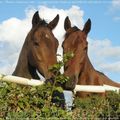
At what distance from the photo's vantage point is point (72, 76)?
8078mm

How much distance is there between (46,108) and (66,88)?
9.33ft

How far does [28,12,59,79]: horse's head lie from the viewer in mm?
7762

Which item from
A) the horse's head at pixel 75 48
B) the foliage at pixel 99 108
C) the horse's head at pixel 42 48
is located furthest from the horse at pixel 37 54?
the foliage at pixel 99 108

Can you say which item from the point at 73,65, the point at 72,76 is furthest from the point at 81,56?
the point at 72,76

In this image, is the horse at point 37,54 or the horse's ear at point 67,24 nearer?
the horse at point 37,54

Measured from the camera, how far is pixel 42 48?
7.95m

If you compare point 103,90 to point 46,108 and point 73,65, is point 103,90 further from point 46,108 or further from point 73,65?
point 46,108

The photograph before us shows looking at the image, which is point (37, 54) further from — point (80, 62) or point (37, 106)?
point (37, 106)

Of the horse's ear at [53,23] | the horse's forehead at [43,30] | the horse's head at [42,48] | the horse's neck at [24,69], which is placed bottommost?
the horse's neck at [24,69]

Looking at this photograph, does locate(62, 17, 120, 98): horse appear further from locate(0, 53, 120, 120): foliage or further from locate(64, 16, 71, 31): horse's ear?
locate(0, 53, 120, 120): foliage

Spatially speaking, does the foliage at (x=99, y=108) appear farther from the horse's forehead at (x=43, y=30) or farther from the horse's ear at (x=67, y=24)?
the horse's ear at (x=67, y=24)

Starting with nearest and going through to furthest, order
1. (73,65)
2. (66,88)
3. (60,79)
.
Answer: (60,79) < (66,88) < (73,65)

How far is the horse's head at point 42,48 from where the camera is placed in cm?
776

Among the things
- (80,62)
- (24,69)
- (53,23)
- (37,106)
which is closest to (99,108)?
(37,106)
